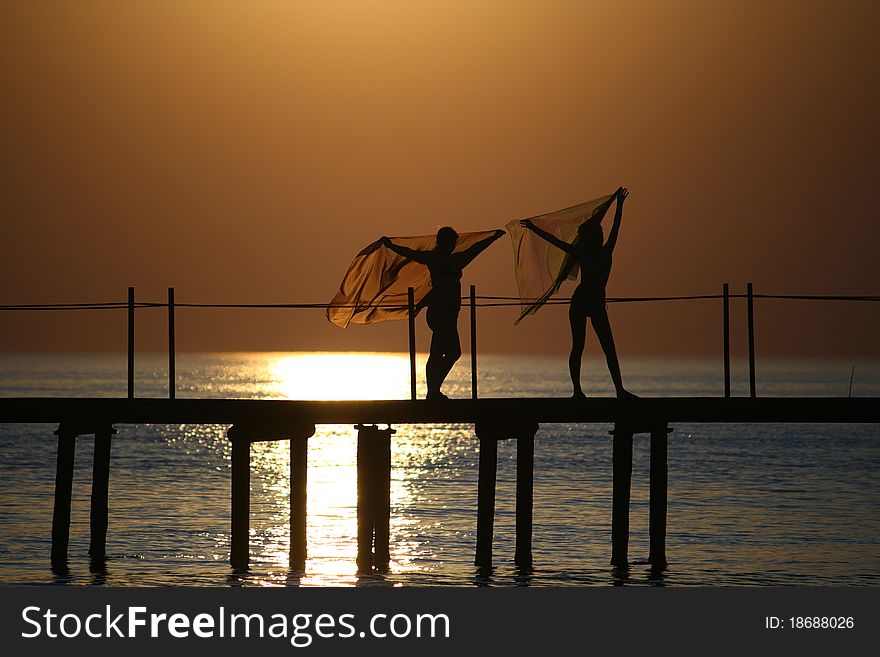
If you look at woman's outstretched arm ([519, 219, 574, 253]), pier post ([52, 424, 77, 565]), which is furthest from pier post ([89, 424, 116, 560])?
woman's outstretched arm ([519, 219, 574, 253])

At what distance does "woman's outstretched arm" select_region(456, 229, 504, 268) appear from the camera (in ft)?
66.5

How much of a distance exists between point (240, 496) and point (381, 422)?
9.15 feet

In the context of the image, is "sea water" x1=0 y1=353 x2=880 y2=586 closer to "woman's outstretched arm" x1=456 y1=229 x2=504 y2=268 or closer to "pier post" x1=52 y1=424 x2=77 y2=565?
"pier post" x1=52 y1=424 x2=77 y2=565

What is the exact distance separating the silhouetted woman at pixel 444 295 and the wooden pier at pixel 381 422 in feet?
2.18

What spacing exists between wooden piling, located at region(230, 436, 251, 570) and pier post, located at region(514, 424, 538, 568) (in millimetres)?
3945

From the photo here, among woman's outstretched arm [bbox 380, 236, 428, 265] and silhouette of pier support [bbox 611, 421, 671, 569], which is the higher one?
woman's outstretched arm [bbox 380, 236, 428, 265]

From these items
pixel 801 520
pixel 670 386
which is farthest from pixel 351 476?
pixel 670 386

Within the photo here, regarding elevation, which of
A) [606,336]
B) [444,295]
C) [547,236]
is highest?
[547,236]

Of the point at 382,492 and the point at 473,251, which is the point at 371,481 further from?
the point at 473,251

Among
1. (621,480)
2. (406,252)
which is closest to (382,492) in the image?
(621,480)

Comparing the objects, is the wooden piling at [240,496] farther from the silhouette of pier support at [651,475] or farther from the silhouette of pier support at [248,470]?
the silhouette of pier support at [651,475]

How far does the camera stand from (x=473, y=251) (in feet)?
67.2

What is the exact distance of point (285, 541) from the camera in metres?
32.5

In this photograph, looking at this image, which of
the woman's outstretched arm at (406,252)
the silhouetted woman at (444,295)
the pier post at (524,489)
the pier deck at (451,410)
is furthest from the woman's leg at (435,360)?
the pier post at (524,489)
